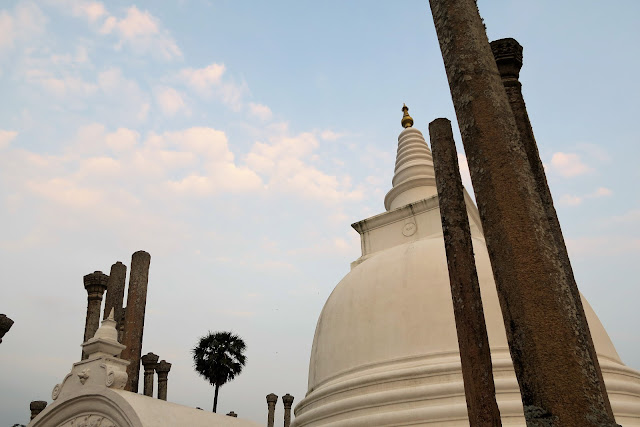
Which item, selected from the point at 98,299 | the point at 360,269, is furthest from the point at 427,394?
the point at 98,299

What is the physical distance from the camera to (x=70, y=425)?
9.36m

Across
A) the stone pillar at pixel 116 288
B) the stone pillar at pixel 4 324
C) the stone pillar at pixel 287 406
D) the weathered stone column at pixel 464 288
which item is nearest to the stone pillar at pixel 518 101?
the weathered stone column at pixel 464 288

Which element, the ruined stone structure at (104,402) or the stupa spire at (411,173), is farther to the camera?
the stupa spire at (411,173)

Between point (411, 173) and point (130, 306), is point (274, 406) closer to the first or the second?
point (411, 173)

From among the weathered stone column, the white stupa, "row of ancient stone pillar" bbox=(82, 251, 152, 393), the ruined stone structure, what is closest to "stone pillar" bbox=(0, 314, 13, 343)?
the ruined stone structure

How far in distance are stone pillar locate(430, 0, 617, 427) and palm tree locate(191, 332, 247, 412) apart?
33623 millimetres

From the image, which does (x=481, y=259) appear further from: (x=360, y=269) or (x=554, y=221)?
(x=554, y=221)

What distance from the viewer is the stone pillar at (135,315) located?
36.9ft

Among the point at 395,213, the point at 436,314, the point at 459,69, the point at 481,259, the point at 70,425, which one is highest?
the point at 395,213

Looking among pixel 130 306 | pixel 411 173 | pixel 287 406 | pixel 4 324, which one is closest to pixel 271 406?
pixel 287 406

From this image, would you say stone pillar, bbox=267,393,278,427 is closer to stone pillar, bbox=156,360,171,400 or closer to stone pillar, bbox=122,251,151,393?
stone pillar, bbox=156,360,171,400

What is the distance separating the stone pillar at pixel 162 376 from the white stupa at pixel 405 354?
33.1 ft

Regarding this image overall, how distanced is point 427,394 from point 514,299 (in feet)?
27.4

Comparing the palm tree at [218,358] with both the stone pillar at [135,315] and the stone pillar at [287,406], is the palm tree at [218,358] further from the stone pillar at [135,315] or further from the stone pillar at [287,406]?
the stone pillar at [135,315]
